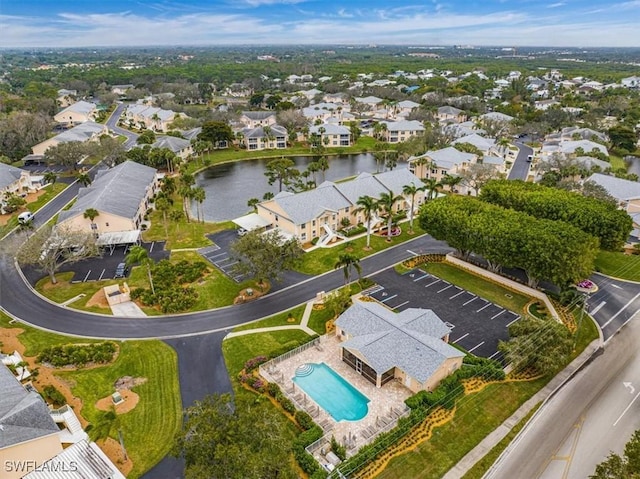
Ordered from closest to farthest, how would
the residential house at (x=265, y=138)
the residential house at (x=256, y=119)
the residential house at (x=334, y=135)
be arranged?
→ the residential house at (x=265, y=138) < the residential house at (x=334, y=135) < the residential house at (x=256, y=119)

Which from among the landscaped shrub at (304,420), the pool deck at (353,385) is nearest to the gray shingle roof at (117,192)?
the pool deck at (353,385)

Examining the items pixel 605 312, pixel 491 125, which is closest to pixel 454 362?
pixel 605 312

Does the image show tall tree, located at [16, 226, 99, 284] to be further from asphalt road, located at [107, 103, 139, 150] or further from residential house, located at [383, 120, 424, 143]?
residential house, located at [383, 120, 424, 143]

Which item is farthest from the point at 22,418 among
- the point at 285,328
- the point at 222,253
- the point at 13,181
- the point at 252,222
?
the point at 13,181

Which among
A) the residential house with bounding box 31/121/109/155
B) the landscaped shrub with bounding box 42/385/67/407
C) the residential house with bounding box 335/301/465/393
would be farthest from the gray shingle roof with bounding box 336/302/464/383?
the residential house with bounding box 31/121/109/155

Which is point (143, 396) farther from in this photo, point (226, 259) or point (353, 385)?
point (226, 259)

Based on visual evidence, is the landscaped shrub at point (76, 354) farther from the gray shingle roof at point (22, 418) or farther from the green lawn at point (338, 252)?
the green lawn at point (338, 252)
